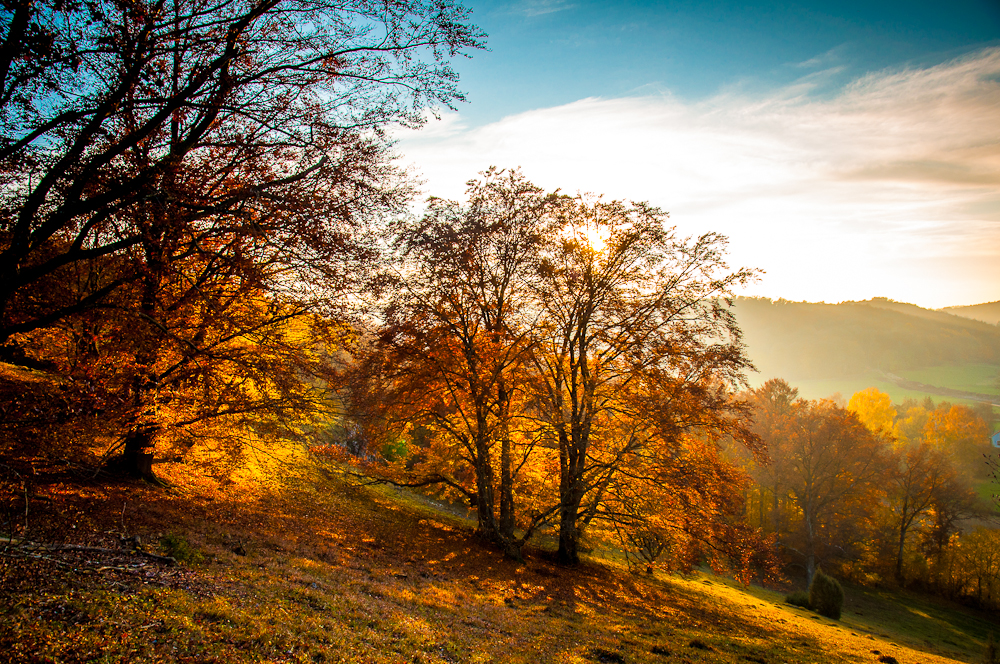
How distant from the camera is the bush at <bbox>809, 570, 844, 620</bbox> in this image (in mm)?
26219

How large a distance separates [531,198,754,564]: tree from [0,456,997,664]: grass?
4.11m

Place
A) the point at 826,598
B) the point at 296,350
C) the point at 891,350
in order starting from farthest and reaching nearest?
the point at 891,350, the point at 826,598, the point at 296,350

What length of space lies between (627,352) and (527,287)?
4289mm

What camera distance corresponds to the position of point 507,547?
16766 millimetres

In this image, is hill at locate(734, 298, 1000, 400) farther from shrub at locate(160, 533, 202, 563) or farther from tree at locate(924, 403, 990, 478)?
shrub at locate(160, 533, 202, 563)

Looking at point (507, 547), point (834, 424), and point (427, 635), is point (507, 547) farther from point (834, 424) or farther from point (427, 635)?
point (834, 424)

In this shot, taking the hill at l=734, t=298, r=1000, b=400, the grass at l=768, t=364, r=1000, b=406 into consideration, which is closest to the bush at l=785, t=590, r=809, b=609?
the grass at l=768, t=364, r=1000, b=406

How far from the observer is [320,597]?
819 cm

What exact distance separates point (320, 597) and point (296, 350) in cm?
531

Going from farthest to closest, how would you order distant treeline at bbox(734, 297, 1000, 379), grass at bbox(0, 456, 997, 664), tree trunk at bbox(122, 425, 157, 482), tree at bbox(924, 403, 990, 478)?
distant treeline at bbox(734, 297, 1000, 379)
tree at bbox(924, 403, 990, 478)
tree trunk at bbox(122, 425, 157, 482)
grass at bbox(0, 456, 997, 664)

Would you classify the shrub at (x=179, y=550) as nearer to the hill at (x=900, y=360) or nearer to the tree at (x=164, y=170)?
the tree at (x=164, y=170)

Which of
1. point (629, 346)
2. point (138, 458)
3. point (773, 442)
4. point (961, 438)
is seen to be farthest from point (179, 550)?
point (961, 438)

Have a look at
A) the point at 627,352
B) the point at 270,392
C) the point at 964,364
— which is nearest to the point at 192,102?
the point at 270,392

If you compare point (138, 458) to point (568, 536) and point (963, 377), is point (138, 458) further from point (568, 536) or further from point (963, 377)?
point (963, 377)
